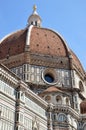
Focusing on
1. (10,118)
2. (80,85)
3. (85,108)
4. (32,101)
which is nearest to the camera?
(10,118)

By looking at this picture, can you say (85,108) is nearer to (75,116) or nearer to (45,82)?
(75,116)

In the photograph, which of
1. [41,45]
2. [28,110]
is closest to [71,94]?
[41,45]

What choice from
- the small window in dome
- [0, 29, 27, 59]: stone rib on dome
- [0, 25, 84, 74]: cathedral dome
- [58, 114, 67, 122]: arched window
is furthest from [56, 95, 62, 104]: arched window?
[0, 29, 27, 59]: stone rib on dome

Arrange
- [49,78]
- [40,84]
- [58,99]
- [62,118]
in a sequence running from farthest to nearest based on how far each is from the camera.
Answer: [49,78] < [40,84] < [58,99] < [62,118]

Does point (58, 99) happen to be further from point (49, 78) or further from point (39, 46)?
point (39, 46)

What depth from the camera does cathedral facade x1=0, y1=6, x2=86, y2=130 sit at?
33.6 m

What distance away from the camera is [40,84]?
164 ft

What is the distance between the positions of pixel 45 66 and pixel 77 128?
13.6 meters

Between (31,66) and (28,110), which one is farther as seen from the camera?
(31,66)

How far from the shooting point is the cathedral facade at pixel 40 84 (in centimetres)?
3362

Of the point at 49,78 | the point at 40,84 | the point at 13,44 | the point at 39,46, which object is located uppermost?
the point at 13,44

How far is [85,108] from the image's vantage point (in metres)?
50.2

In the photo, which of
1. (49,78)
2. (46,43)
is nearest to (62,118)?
(49,78)

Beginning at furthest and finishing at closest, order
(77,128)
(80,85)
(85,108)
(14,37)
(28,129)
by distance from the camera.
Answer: (14,37) < (80,85) < (85,108) < (77,128) < (28,129)
